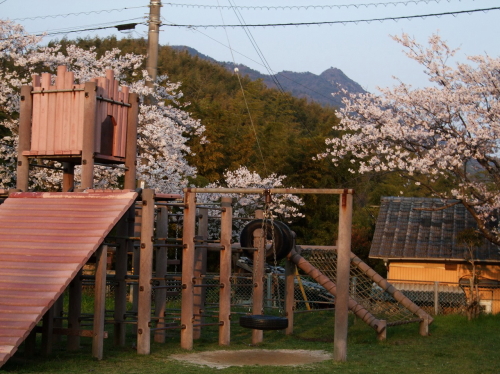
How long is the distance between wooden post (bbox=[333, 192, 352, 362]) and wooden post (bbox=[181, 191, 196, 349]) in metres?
2.45

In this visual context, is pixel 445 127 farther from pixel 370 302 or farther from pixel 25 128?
pixel 25 128

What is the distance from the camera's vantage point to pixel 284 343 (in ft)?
40.8

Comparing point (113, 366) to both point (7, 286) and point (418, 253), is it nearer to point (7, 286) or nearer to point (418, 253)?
point (7, 286)

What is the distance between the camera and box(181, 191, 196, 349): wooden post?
10.9 meters

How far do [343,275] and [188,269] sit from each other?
2571 millimetres

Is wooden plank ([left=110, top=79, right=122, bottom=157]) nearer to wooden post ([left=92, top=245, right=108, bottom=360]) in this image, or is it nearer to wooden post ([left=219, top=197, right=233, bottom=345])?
wooden post ([left=219, top=197, right=233, bottom=345])

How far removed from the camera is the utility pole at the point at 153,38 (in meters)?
18.8

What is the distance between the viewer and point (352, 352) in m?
11.2

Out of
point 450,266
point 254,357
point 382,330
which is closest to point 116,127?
point 254,357

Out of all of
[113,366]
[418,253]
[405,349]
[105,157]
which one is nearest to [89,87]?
[105,157]

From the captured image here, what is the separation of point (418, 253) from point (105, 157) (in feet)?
46.8

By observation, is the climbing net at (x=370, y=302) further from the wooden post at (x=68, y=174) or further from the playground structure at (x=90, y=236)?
the wooden post at (x=68, y=174)

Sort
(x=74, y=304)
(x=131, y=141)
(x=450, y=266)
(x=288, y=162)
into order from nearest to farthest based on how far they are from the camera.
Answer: (x=74, y=304)
(x=131, y=141)
(x=450, y=266)
(x=288, y=162)

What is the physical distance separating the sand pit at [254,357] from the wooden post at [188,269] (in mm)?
513
